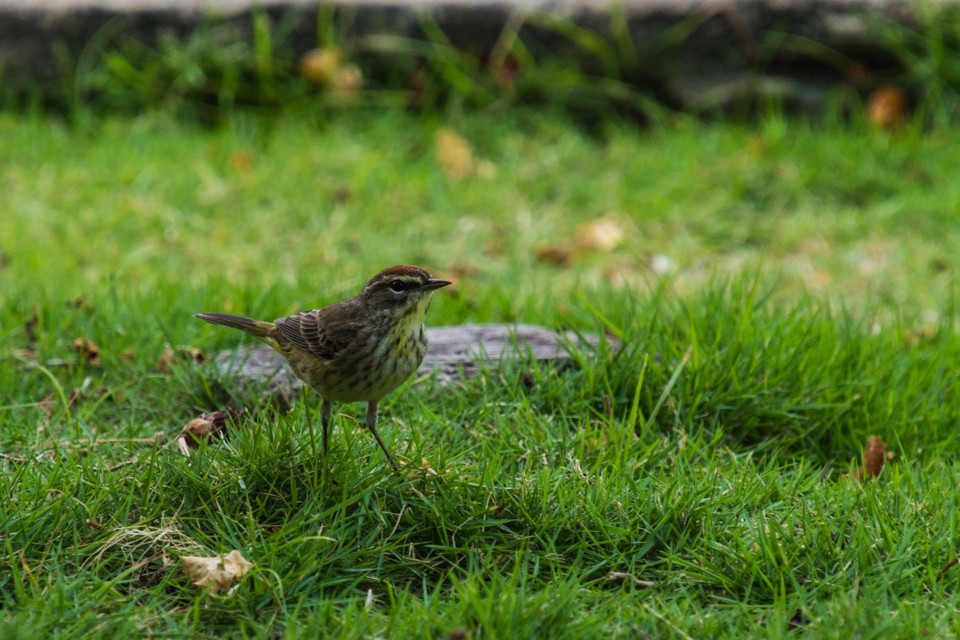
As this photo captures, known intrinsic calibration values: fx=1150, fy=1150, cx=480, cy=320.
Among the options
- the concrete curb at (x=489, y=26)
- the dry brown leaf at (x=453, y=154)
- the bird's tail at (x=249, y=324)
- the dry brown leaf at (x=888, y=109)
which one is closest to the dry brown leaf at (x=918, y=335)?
the bird's tail at (x=249, y=324)

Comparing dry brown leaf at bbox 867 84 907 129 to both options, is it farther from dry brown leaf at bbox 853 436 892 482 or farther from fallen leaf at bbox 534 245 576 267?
dry brown leaf at bbox 853 436 892 482

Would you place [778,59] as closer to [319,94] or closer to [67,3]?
[319,94]

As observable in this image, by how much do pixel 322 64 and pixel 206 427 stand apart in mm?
5204

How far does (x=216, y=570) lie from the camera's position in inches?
139

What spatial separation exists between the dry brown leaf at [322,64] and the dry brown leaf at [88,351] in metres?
4.34

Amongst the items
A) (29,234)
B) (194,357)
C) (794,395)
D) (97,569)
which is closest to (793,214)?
(794,395)

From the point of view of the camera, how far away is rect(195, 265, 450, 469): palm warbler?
4105 millimetres

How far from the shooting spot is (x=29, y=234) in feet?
23.9

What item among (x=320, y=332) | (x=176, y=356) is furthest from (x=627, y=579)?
(x=176, y=356)

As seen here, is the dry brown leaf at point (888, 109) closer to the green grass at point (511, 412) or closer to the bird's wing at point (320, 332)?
the green grass at point (511, 412)

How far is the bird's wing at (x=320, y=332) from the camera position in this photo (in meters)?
4.19

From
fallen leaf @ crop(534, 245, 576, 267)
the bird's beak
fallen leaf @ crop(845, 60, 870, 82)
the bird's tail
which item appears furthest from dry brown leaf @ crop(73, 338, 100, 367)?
fallen leaf @ crop(845, 60, 870, 82)

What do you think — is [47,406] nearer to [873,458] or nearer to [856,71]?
[873,458]

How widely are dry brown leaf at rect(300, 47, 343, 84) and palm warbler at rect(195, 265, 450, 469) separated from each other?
4995mm
